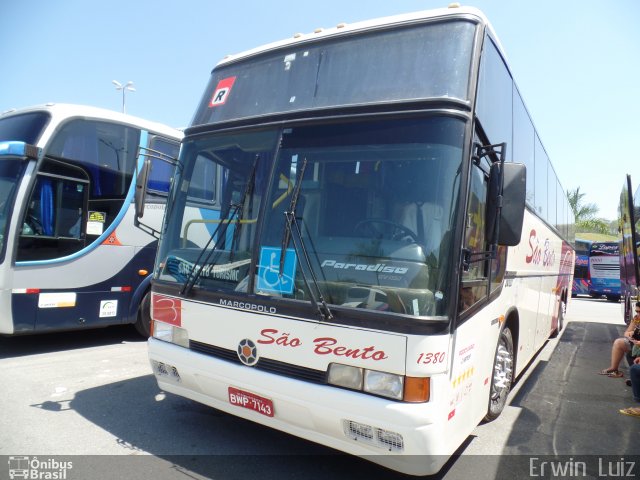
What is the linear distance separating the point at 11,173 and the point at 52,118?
2.97ft

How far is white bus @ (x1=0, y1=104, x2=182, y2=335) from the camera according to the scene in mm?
→ 5801

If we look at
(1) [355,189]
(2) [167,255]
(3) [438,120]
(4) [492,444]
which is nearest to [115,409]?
(2) [167,255]

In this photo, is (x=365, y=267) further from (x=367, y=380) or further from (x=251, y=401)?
(x=251, y=401)

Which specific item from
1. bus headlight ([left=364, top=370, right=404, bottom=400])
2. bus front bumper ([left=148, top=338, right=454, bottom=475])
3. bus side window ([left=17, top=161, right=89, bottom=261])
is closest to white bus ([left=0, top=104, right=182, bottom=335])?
bus side window ([left=17, top=161, right=89, bottom=261])

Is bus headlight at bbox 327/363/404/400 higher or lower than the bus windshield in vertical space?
lower

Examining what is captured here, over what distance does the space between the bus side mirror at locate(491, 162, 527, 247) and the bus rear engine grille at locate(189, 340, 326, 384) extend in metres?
1.59

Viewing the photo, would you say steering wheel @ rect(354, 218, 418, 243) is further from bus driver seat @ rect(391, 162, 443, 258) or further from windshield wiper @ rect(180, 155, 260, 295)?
windshield wiper @ rect(180, 155, 260, 295)

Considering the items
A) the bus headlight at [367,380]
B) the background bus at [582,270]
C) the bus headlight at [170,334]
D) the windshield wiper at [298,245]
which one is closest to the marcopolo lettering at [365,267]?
the windshield wiper at [298,245]

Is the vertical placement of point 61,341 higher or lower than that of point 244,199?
lower

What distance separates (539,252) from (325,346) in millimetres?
4460

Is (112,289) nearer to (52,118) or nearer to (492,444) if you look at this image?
(52,118)

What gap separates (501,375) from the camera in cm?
445

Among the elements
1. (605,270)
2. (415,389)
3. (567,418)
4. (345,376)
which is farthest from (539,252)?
(605,270)

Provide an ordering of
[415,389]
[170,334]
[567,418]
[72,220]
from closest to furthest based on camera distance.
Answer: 1. [415,389]
2. [170,334]
3. [567,418]
4. [72,220]
